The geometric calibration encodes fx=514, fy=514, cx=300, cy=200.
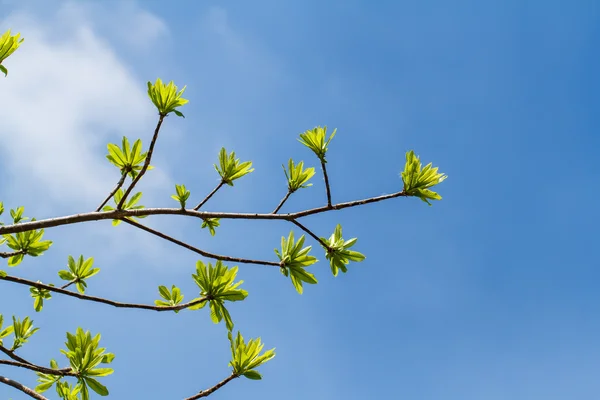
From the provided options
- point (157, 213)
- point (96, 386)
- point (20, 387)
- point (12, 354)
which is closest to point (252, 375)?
point (96, 386)

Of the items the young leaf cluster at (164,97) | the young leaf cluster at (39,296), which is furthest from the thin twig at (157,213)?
the young leaf cluster at (39,296)

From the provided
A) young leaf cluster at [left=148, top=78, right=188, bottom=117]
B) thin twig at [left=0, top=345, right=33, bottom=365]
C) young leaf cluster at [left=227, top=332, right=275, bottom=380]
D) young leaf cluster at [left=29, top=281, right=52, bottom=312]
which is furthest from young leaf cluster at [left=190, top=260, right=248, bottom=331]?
young leaf cluster at [left=29, top=281, right=52, bottom=312]

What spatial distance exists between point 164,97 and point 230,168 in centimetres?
70

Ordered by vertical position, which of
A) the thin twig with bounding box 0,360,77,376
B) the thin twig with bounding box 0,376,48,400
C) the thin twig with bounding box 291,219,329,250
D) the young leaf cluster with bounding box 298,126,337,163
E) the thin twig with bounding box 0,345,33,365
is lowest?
the thin twig with bounding box 0,376,48,400

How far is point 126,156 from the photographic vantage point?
3367 mm

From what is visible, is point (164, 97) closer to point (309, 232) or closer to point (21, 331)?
point (309, 232)

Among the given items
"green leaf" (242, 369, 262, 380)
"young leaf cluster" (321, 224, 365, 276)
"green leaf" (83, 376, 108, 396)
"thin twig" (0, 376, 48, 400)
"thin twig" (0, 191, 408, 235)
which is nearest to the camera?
"thin twig" (0, 191, 408, 235)

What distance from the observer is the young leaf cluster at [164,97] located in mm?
3228

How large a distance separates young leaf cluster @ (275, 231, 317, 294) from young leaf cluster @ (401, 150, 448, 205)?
82cm

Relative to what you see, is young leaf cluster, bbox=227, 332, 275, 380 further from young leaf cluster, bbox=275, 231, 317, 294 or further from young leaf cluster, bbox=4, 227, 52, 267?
young leaf cluster, bbox=4, 227, 52, 267

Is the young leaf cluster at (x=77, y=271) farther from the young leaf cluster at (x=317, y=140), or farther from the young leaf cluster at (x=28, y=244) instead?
the young leaf cluster at (x=317, y=140)

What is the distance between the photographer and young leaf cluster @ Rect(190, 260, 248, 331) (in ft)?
→ 11.3

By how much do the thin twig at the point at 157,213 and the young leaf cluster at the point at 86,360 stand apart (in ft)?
2.57

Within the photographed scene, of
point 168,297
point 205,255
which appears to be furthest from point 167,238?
point 168,297
